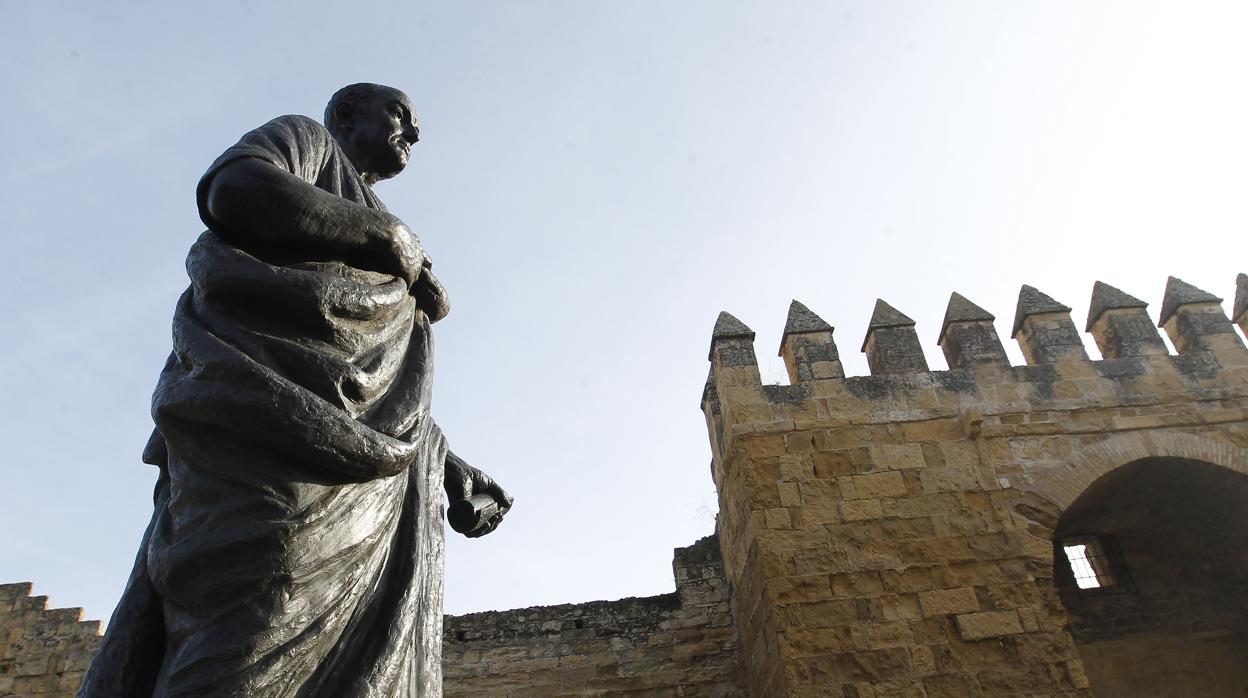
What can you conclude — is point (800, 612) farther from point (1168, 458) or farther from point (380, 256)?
point (380, 256)

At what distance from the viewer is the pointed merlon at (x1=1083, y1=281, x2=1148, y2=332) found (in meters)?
8.70

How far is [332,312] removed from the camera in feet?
5.72

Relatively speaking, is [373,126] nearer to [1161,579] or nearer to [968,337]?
[968,337]

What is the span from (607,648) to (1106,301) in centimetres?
579

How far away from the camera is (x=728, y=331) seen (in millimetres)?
8594

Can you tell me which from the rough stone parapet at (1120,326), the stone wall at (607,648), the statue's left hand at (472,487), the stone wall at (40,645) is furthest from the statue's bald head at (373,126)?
the stone wall at (40,645)

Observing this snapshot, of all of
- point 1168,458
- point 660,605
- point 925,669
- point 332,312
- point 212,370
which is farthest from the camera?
point 660,605

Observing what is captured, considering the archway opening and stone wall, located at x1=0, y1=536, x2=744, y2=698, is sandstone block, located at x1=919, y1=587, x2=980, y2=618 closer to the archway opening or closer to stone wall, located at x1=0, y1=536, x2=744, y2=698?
the archway opening

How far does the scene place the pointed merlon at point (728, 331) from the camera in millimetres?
8562

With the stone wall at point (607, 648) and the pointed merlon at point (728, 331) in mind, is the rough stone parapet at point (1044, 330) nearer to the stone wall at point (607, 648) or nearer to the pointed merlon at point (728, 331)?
the pointed merlon at point (728, 331)

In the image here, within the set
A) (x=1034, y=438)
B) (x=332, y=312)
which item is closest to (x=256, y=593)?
(x=332, y=312)

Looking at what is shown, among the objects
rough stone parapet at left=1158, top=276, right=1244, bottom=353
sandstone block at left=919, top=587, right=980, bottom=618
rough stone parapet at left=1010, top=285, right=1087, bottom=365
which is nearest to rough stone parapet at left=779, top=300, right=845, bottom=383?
rough stone parapet at left=1010, top=285, right=1087, bottom=365

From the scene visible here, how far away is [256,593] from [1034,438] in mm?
7706

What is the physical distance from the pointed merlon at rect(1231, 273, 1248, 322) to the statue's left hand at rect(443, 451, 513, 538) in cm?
897
